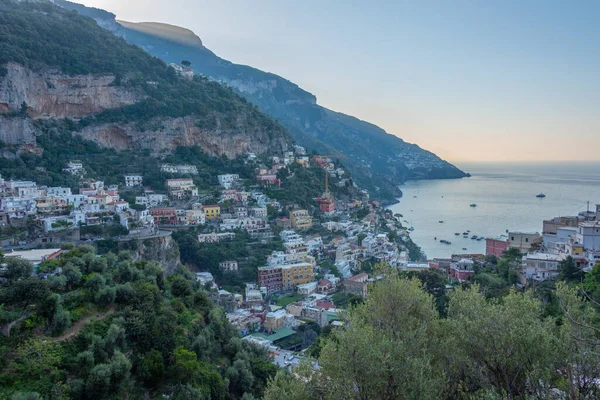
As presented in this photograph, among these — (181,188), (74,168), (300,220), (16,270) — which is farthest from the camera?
(300,220)

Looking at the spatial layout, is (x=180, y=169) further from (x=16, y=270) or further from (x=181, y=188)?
(x=16, y=270)

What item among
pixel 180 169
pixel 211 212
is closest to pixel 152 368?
pixel 211 212

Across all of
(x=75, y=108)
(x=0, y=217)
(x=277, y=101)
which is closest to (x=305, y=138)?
(x=277, y=101)

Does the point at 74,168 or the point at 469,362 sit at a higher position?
the point at 74,168

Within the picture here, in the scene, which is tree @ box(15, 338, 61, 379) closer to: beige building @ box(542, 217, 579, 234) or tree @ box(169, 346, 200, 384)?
tree @ box(169, 346, 200, 384)

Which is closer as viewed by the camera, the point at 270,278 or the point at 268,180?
the point at 270,278

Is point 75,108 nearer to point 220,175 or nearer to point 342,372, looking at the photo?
point 220,175

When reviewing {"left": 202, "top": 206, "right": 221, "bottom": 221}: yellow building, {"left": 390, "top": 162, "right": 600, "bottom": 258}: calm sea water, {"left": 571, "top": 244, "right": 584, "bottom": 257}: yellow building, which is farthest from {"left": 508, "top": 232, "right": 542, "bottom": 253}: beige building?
{"left": 202, "top": 206, "right": 221, "bottom": 221}: yellow building

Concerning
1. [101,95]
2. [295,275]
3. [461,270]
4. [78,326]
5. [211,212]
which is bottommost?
[295,275]
